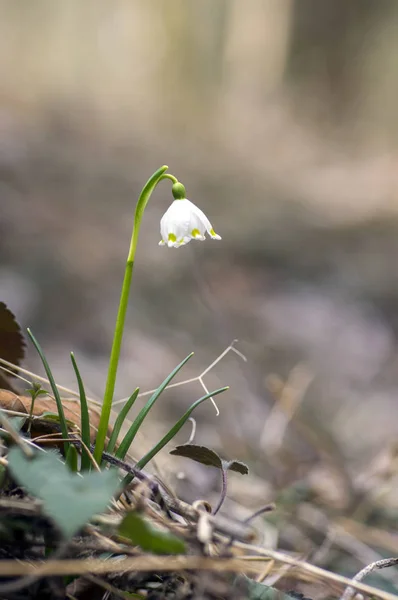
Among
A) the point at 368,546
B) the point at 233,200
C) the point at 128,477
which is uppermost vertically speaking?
the point at 233,200

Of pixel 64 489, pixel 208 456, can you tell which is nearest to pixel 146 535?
pixel 64 489

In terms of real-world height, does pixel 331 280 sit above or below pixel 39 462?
above

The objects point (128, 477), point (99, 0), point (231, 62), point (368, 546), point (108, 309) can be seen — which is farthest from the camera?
point (231, 62)

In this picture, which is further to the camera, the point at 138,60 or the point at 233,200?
the point at 138,60

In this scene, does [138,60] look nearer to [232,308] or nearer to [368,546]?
[232,308]

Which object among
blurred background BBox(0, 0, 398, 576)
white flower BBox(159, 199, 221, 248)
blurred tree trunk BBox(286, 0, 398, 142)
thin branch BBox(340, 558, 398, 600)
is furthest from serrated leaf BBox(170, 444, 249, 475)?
blurred tree trunk BBox(286, 0, 398, 142)

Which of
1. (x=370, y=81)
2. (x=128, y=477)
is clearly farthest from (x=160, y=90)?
(x=128, y=477)

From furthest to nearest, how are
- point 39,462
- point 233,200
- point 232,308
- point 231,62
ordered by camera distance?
point 231,62, point 233,200, point 232,308, point 39,462
